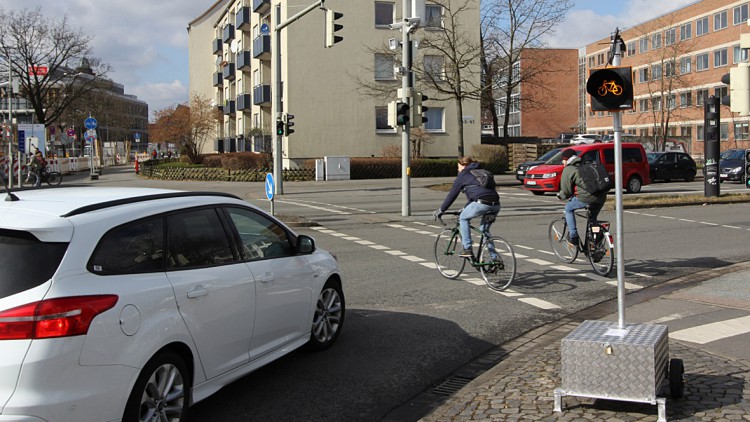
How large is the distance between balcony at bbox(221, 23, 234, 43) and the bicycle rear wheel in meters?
60.4

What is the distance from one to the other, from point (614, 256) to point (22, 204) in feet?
28.7

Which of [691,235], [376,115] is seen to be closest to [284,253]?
[691,235]

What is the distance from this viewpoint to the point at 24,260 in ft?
12.4

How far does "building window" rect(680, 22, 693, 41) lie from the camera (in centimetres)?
7231

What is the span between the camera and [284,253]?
19.6 ft

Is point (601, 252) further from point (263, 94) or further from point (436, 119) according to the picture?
point (263, 94)

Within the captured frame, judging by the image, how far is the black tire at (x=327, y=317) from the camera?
21.3 ft

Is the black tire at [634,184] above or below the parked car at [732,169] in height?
below

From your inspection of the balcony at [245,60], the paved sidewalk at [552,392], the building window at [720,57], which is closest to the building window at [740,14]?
the building window at [720,57]

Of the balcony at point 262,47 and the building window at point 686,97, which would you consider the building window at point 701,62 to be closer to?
the building window at point 686,97


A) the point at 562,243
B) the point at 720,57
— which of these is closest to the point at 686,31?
the point at 720,57

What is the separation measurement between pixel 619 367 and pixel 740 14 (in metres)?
69.9

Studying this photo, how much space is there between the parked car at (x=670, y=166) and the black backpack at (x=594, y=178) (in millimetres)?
26891

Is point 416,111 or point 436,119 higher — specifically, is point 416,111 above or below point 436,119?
below
